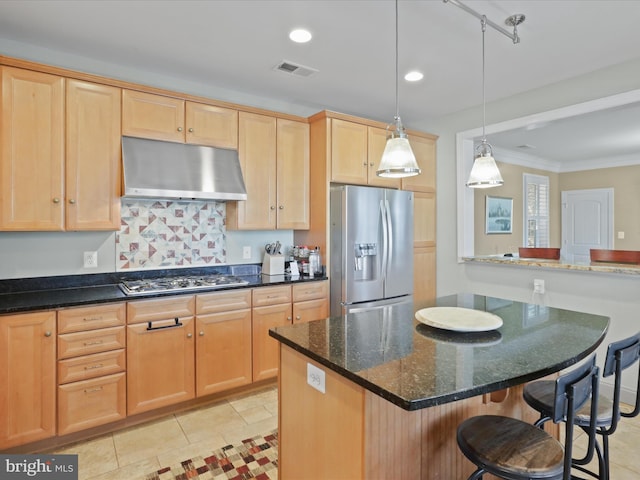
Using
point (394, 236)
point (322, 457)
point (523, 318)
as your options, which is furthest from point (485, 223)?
point (322, 457)

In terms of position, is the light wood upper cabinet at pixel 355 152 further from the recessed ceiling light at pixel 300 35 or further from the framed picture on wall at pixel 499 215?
the framed picture on wall at pixel 499 215

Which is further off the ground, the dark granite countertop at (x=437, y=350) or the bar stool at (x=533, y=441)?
the dark granite countertop at (x=437, y=350)

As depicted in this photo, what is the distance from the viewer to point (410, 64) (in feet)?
9.48

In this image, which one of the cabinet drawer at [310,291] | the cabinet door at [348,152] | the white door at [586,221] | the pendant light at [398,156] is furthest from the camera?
the white door at [586,221]

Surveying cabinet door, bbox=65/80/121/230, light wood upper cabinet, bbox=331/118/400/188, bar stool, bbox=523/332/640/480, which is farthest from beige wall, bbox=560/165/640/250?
cabinet door, bbox=65/80/121/230

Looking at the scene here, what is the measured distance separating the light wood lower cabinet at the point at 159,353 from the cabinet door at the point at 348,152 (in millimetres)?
1721

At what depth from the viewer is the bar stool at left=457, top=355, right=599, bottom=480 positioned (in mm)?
1144

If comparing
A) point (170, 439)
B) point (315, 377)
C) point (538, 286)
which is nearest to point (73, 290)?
point (170, 439)

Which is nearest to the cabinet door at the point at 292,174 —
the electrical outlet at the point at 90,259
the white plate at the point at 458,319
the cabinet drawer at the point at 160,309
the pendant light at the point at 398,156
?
the cabinet drawer at the point at 160,309

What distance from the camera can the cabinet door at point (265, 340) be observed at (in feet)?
9.95

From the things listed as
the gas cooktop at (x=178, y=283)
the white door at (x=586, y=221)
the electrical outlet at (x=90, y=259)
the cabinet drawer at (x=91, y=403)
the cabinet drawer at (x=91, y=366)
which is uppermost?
the white door at (x=586, y=221)

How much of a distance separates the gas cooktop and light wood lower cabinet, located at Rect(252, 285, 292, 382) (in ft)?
0.69

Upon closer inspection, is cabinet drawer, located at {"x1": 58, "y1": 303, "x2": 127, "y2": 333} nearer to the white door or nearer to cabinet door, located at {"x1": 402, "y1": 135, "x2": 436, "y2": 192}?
cabinet door, located at {"x1": 402, "y1": 135, "x2": 436, "y2": 192}

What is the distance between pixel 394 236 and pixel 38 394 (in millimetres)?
2906
